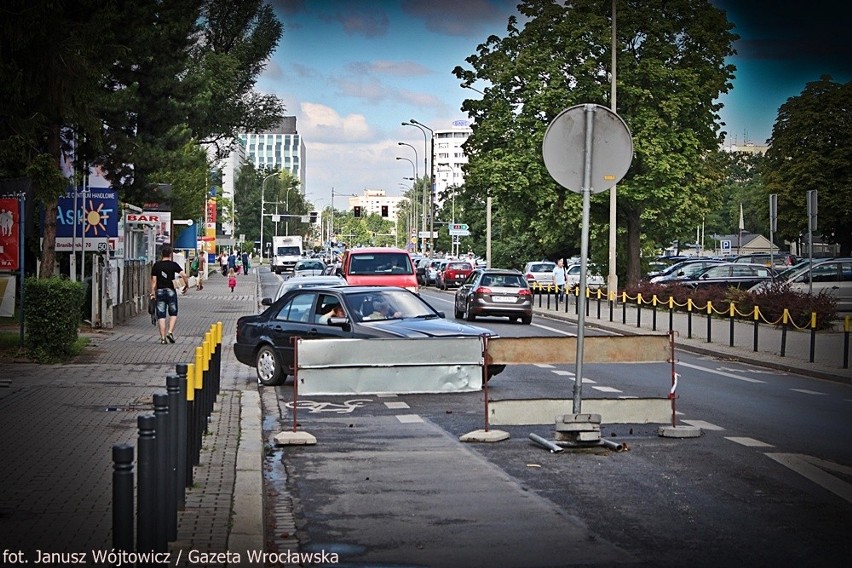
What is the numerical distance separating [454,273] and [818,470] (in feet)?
200

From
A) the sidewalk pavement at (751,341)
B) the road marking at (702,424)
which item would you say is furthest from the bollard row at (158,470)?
the sidewalk pavement at (751,341)

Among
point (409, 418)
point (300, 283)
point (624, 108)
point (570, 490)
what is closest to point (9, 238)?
point (300, 283)

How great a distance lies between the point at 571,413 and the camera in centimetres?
1268

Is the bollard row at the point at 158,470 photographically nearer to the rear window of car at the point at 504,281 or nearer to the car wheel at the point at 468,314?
the rear window of car at the point at 504,281

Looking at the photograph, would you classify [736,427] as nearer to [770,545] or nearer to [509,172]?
[770,545]

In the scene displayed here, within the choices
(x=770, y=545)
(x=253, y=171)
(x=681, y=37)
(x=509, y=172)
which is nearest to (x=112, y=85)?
(x=509, y=172)

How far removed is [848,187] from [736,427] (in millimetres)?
39070

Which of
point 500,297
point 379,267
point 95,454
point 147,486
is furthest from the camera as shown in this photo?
point 500,297

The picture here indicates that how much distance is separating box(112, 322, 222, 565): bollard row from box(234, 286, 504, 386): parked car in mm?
8708

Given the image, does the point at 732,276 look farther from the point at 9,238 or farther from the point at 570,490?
the point at 570,490

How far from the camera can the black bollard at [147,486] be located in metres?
6.28

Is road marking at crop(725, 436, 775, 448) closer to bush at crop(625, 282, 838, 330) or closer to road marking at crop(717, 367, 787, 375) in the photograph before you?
road marking at crop(717, 367, 787, 375)

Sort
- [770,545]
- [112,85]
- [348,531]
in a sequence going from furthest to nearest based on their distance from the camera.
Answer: [112,85] → [348,531] → [770,545]

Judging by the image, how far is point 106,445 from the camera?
1205 centimetres
